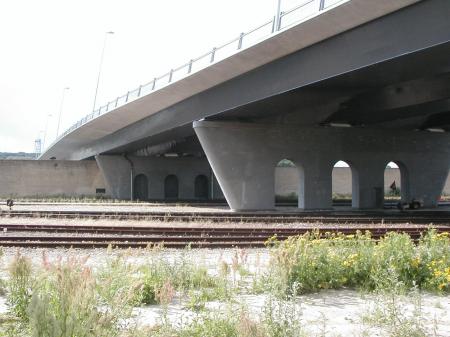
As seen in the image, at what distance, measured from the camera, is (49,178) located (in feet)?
183

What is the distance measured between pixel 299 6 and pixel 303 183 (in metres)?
14.7

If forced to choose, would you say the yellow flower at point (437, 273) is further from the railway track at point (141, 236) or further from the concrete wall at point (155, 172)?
the concrete wall at point (155, 172)

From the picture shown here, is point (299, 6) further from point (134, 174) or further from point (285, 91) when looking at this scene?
point (134, 174)

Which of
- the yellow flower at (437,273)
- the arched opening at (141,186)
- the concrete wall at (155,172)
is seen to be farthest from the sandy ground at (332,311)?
the arched opening at (141,186)

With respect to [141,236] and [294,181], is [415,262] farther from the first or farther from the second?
[294,181]

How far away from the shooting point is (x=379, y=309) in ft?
21.8

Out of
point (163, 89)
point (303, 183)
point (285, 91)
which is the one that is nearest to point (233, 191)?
point (303, 183)

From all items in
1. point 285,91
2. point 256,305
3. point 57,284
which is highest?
point 285,91

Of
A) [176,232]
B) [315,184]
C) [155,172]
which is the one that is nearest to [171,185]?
[155,172]

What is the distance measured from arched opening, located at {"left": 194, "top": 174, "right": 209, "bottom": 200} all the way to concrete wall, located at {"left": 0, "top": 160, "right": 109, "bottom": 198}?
382 inches

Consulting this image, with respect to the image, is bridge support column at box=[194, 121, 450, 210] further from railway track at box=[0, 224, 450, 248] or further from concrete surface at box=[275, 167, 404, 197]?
concrete surface at box=[275, 167, 404, 197]

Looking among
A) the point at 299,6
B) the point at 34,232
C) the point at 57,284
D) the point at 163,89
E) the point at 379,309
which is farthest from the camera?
the point at 163,89

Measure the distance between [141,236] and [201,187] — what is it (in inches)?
1641

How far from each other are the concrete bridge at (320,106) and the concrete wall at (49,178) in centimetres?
916
